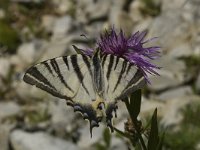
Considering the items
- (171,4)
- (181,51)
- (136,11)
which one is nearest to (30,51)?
→ (136,11)

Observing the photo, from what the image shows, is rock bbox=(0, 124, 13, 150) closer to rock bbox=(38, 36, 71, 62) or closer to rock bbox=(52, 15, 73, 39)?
rock bbox=(38, 36, 71, 62)

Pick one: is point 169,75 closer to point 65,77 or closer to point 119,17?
point 119,17

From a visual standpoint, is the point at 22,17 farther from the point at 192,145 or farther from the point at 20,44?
Answer: the point at 192,145

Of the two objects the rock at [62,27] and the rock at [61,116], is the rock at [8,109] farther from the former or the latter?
the rock at [62,27]

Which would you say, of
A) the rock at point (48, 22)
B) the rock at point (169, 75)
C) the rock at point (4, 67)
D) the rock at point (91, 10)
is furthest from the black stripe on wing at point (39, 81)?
the rock at point (48, 22)

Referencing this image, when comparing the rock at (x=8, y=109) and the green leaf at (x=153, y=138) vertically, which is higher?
the rock at (x=8, y=109)

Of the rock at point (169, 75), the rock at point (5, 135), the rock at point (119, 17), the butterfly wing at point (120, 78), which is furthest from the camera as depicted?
the rock at point (119, 17)

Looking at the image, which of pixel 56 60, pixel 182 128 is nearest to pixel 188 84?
pixel 182 128
